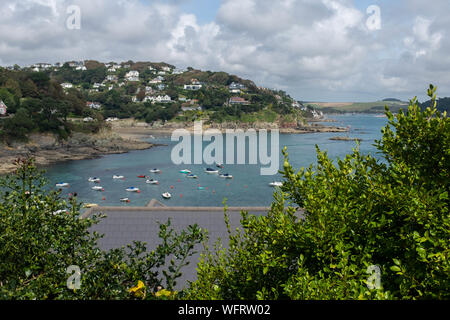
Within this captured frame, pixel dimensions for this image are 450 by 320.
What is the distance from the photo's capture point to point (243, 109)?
586ft

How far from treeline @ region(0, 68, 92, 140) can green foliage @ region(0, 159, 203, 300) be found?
84736mm

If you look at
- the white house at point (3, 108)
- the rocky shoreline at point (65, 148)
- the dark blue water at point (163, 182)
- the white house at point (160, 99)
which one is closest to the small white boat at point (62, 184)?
the dark blue water at point (163, 182)

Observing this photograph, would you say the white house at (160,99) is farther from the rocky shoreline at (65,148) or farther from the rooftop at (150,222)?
the rooftop at (150,222)

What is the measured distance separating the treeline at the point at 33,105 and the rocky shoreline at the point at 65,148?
7.78 feet

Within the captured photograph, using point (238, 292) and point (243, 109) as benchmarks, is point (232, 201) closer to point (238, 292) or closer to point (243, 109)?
point (238, 292)

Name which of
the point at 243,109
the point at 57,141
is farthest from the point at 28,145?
the point at 243,109

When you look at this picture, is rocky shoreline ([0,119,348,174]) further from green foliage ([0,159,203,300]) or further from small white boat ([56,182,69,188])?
green foliage ([0,159,203,300])

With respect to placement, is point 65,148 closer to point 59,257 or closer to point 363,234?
point 59,257

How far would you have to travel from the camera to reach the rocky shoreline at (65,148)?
244 ft

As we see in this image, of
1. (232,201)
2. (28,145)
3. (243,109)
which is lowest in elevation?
(232,201)

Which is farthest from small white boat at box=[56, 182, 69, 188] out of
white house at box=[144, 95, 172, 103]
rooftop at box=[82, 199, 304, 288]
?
white house at box=[144, 95, 172, 103]

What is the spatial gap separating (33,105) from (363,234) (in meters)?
102

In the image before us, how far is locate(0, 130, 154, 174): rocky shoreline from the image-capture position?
74375mm
